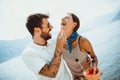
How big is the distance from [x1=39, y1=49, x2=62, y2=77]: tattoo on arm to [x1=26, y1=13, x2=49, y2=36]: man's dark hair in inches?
11.7

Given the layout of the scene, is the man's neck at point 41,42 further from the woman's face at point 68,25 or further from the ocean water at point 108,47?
the ocean water at point 108,47

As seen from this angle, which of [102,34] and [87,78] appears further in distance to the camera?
[102,34]

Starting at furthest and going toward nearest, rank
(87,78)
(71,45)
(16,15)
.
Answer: (16,15), (71,45), (87,78)

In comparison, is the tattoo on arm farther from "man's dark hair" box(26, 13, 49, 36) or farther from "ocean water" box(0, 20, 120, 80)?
"man's dark hair" box(26, 13, 49, 36)

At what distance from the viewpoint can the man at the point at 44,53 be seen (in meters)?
2.13

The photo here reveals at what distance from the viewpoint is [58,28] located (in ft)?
7.59

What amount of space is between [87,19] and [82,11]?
0.09 metres

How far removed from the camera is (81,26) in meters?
2.39

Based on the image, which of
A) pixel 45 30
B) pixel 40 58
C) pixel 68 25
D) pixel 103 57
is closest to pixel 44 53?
pixel 40 58

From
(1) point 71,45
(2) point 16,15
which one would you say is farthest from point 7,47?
(1) point 71,45

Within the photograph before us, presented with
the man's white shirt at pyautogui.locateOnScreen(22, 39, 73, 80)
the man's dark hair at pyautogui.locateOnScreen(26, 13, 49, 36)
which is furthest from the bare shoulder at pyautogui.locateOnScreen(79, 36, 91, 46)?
the man's dark hair at pyautogui.locateOnScreen(26, 13, 49, 36)

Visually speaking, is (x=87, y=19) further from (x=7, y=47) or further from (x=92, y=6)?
(x=7, y=47)

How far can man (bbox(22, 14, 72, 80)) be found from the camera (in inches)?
83.9

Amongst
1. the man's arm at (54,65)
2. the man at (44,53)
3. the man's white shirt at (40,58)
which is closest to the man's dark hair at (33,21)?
the man at (44,53)
